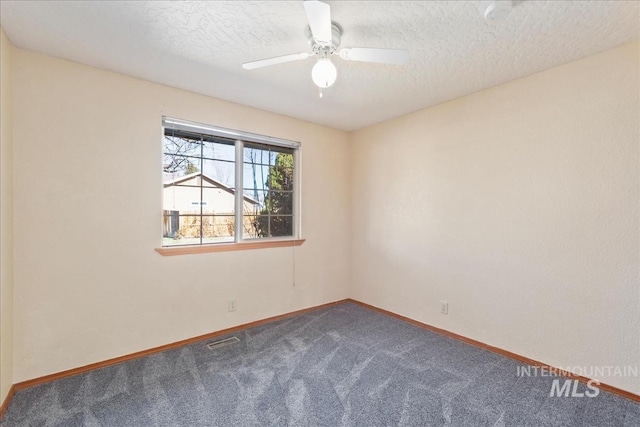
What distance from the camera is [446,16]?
1.68 m

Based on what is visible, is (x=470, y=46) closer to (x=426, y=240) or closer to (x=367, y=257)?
(x=426, y=240)

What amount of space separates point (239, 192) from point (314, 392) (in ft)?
6.69

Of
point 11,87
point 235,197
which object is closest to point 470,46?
point 235,197

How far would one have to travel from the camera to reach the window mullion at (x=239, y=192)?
3.07 metres

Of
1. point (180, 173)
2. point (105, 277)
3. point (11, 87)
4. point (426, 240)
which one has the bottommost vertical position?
point (105, 277)

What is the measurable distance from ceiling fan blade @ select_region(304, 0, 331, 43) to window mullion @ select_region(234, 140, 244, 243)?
1.76 m

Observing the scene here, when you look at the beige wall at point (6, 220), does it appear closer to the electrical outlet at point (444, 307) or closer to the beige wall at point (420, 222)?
the beige wall at point (420, 222)

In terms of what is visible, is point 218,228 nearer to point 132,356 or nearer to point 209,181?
point 209,181

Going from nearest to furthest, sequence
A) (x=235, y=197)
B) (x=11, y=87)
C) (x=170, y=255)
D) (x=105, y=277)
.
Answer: (x=11, y=87), (x=105, y=277), (x=170, y=255), (x=235, y=197)

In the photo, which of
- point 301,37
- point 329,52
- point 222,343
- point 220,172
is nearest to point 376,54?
point 329,52

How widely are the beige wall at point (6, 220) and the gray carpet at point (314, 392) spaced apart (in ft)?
0.89

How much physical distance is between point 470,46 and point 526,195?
4.27 feet

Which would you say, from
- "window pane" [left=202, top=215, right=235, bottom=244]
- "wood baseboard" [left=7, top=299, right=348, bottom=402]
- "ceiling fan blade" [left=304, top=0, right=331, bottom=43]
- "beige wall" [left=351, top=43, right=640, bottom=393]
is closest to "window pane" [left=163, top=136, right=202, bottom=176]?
"window pane" [left=202, top=215, right=235, bottom=244]

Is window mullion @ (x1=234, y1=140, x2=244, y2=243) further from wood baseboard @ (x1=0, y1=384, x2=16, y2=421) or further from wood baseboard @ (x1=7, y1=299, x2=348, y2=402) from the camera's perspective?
wood baseboard @ (x1=0, y1=384, x2=16, y2=421)
